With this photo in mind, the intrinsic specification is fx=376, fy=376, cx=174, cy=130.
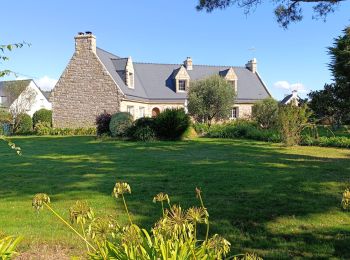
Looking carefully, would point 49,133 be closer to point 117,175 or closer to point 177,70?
point 177,70

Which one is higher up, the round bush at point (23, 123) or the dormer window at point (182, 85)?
the dormer window at point (182, 85)

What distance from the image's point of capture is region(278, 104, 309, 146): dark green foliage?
16.5 m

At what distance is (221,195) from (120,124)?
1563 centimetres

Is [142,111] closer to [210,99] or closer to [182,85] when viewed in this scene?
[182,85]

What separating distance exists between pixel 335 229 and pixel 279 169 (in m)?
4.79

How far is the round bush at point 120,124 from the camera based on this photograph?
71.9ft

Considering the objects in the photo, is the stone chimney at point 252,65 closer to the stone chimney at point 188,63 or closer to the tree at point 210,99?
the stone chimney at point 188,63

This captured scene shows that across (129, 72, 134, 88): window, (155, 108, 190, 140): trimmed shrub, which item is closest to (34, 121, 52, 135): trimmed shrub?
(129, 72, 134, 88): window

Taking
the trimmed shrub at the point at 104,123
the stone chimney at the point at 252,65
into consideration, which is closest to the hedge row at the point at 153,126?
the trimmed shrub at the point at 104,123

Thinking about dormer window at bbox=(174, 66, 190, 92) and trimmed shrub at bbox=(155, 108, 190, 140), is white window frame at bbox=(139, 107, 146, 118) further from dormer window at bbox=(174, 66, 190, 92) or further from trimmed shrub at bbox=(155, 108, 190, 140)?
A: trimmed shrub at bbox=(155, 108, 190, 140)

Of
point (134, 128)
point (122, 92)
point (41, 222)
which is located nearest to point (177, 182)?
point (41, 222)

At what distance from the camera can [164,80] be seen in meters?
39.0

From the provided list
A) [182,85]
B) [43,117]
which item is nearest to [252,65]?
[182,85]

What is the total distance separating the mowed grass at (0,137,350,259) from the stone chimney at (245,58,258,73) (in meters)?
31.0
